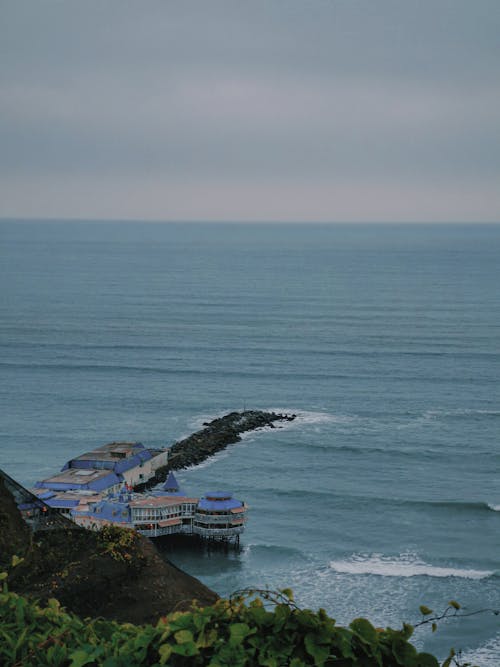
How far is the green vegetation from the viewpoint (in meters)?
6.50

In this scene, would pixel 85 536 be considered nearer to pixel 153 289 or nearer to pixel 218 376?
pixel 218 376

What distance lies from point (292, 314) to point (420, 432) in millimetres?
54156

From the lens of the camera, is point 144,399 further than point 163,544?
Yes

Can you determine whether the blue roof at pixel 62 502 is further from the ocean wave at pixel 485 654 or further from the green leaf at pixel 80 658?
the green leaf at pixel 80 658

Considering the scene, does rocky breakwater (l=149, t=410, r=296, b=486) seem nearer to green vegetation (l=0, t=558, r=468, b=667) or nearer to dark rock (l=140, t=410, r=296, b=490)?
dark rock (l=140, t=410, r=296, b=490)

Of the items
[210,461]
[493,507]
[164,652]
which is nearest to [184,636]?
[164,652]

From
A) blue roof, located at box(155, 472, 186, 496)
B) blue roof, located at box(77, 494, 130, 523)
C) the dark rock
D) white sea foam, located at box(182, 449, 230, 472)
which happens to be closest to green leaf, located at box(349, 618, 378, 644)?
blue roof, located at box(77, 494, 130, 523)

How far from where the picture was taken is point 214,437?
53.9 metres

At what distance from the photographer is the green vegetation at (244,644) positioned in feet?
21.3

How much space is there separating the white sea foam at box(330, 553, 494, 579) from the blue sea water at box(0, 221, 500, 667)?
0.10 metres

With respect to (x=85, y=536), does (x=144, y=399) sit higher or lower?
lower

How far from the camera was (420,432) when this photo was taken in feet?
182

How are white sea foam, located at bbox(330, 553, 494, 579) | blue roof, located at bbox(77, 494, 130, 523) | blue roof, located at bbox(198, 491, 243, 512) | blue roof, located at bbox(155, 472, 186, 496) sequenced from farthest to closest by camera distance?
blue roof, located at bbox(155, 472, 186, 496), blue roof, located at bbox(77, 494, 130, 523), blue roof, located at bbox(198, 491, 243, 512), white sea foam, located at bbox(330, 553, 494, 579)

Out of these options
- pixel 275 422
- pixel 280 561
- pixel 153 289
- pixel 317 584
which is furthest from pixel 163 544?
pixel 153 289
